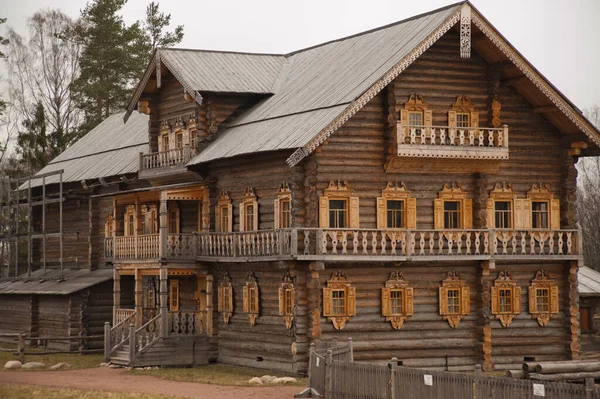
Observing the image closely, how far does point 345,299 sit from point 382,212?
3.31 metres

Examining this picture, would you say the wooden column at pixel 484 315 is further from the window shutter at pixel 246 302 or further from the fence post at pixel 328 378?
Result: the fence post at pixel 328 378

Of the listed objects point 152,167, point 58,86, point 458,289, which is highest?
point 58,86

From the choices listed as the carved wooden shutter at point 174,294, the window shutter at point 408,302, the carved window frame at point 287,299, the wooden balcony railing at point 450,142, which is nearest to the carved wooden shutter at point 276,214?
the carved window frame at point 287,299

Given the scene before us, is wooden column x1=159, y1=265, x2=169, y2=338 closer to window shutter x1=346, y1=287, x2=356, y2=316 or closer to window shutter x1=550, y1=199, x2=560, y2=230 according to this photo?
window shutter x1=346, y1=287, x2=356, y2=316

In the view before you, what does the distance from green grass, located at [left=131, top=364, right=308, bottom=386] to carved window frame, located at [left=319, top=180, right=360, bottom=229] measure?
5674 mm

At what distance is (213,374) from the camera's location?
46375mm

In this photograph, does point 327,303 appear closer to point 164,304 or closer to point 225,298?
point 225,298

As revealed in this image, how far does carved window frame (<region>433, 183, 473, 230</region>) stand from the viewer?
47.7m

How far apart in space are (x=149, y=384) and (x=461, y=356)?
37.5 feet

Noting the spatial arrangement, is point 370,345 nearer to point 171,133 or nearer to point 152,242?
point 152,242

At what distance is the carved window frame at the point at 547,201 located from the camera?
49438mm

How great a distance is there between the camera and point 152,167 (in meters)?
54.9

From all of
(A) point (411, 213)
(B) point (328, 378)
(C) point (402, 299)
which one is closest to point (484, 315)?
(C) point (402, 299)

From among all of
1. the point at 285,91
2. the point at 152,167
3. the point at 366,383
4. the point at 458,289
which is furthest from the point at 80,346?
the point at 366,383
